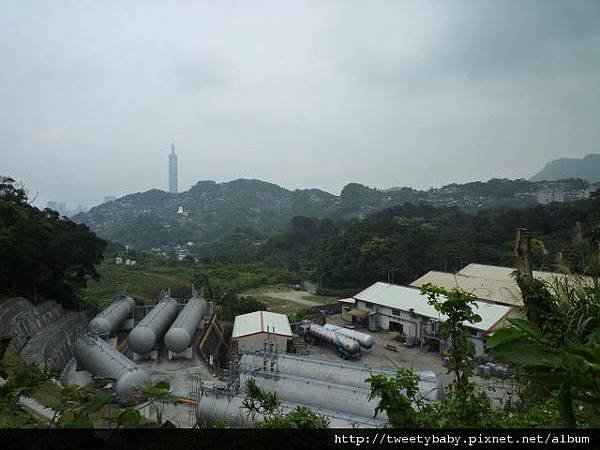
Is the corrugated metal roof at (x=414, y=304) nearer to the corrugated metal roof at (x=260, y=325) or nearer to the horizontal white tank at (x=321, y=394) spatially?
the corrugated metal roof at (x=260, y=325)

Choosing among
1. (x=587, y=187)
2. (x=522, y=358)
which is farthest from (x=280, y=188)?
(x=522, y=358)

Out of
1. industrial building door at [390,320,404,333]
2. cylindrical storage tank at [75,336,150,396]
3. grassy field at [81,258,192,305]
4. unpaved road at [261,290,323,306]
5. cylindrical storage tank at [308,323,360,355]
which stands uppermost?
cylindrical storage tank at [75,336,150,396]

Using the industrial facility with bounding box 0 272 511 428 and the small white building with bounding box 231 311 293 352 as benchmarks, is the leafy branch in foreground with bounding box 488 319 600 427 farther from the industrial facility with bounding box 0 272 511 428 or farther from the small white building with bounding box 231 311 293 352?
the small white building with bounding box 231 311 293 352

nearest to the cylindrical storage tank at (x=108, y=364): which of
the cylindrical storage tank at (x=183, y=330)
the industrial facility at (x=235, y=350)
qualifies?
the industrial facility at (x=235, y=350)

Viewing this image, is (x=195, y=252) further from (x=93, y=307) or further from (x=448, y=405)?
(x=448, y=405)

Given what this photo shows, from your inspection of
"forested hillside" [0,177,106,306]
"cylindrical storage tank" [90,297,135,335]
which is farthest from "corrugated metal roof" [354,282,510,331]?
"forested hillside" [0,177,106,306]

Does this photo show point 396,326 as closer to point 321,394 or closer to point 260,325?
point 260,325
